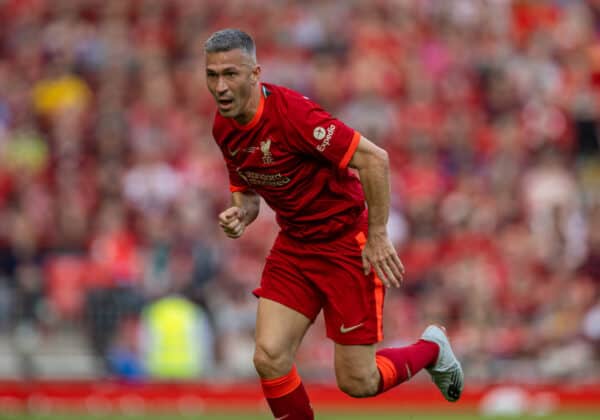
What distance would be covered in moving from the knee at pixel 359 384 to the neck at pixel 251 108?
5.54 ft

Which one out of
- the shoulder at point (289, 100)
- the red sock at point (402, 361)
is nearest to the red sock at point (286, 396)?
the red sock at point (402, 361)

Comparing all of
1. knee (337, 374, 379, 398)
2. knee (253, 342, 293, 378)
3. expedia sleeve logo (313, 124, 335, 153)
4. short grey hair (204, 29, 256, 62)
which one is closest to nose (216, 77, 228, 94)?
short grey hair (204, 29, 256, 62)

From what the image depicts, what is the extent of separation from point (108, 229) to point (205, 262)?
1187mm

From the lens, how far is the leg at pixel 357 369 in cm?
770

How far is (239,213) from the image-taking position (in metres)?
7.66

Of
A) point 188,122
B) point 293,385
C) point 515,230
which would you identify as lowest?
point 293,385

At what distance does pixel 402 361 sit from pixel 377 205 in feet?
3.78

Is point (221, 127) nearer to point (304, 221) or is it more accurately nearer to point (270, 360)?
point (304, 221)

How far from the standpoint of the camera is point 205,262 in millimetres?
14305

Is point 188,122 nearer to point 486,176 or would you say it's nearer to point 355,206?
point 486,176

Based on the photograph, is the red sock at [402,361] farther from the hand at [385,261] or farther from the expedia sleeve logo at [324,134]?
the expedia sleeve logo at [324,134]

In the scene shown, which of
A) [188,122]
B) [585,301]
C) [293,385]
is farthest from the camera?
[188,122]

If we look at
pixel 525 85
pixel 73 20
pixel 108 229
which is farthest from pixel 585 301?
pixel 73 20

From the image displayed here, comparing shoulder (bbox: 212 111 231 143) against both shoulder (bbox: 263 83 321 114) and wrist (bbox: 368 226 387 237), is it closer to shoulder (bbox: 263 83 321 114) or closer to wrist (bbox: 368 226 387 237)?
shoulder (bbox: 263 83 321 114)
